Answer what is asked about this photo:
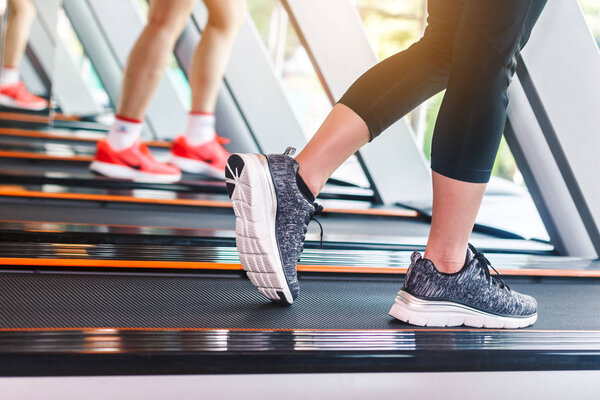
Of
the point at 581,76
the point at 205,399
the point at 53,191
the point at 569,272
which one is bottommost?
the point at 205,399

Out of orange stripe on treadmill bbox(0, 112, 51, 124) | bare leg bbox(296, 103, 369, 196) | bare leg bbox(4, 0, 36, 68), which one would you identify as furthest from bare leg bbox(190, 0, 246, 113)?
orange stripe on treadmill bbox(0, 112, 51, 124)

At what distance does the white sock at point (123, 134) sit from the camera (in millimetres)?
2635

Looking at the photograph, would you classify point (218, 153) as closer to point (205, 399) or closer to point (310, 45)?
point (310, 45)

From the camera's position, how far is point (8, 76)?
4.73 m

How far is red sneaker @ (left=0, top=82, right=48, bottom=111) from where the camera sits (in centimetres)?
481

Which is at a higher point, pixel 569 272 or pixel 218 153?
pixel 218 153

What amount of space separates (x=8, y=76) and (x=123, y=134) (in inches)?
101

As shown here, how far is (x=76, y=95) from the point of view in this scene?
21.4ft

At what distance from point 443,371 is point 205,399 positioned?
0.40m

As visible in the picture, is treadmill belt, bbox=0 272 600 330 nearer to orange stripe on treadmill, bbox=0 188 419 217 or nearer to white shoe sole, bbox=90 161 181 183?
orange stripe on treadmill, bbox=0 188 419 217

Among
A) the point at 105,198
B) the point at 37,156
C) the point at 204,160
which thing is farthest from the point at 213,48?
→ the point at 37,156

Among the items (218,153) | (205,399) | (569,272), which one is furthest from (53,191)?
(569,272)

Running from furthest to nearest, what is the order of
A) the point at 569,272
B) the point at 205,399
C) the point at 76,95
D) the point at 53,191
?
the point at 76,95 → the point at 53,191 → the point at 569,272 → the point at 205,399

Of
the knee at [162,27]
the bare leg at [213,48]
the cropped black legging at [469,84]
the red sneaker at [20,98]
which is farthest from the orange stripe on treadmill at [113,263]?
the red sneaker at [20,98]
